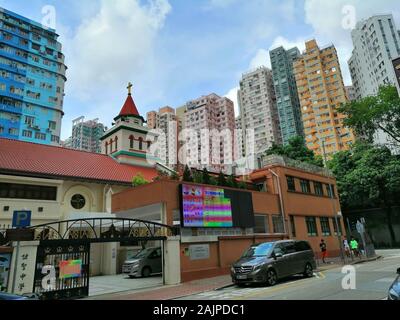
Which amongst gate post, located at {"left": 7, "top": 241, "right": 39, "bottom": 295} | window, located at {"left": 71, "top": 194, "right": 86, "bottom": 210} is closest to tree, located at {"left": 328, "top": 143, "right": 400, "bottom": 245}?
window, located at {"left": 71, "top": 194, "right": 86, "bottom": 210}

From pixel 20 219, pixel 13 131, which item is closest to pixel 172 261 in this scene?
pixel 20 219

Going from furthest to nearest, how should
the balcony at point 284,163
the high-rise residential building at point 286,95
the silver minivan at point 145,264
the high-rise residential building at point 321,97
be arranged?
the high-rise residential building at point 286,95 → the high-rise residential building at point 321,97 → the balcony at point 284,163 → the silver minivan at point 145,264

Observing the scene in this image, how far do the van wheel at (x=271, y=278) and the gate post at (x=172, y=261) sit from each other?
204 inches

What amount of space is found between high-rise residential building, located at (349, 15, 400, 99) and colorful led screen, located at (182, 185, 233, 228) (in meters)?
71.5

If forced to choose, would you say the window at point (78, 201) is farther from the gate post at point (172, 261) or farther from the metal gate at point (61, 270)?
the metal gate at point (61, 270)

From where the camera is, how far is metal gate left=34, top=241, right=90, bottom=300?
12.5 m

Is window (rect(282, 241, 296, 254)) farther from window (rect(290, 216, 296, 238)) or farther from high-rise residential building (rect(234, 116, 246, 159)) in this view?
high-rise residential building (rect(234, 116, 246, 159))

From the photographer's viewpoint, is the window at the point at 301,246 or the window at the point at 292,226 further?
the window at the point at 292,226

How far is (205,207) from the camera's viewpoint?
2034 centimetres

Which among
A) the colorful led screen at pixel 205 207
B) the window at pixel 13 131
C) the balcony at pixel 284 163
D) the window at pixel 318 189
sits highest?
the window at pixel 13 131

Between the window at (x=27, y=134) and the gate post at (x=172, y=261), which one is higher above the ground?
the window at (x=27, y=134)

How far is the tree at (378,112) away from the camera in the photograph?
4109 cm

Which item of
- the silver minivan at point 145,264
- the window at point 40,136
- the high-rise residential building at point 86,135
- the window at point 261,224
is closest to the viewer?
the silver minivan at point 145,264

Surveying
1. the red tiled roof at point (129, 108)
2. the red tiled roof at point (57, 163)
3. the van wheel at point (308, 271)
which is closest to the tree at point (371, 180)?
the red tiled roof at point (57, 163)
